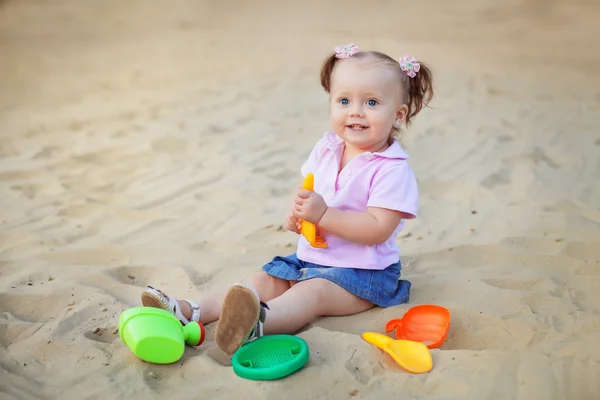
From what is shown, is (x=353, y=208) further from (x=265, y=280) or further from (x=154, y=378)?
(x=154, y=378)

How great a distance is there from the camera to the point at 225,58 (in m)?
7.04

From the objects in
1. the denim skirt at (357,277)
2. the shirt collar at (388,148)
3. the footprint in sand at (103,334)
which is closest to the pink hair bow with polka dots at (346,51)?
the shirt collar at (388,148)

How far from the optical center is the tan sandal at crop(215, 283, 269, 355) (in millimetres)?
2030

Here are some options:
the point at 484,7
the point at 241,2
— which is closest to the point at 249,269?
the point at 484,7

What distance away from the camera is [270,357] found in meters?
2.08

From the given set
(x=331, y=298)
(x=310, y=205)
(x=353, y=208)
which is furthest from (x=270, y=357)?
(x=353, y=208)

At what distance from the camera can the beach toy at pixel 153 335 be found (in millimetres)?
1985

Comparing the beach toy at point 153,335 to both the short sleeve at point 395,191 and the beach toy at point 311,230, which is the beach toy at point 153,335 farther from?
the short sleeve at point 395,191

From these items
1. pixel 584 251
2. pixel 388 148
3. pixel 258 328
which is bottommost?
pixel 584 251

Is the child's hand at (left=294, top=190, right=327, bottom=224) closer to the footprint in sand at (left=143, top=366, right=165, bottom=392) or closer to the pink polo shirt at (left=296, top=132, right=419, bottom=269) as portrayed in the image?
the pink polo shirt at (left=296, top=132, right=419, bottom=269)

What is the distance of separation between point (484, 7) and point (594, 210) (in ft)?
19.4

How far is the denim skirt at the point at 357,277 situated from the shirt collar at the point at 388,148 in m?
0.41

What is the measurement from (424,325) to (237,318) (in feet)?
2.19

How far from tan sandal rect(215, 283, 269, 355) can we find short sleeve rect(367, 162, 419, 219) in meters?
0.60
